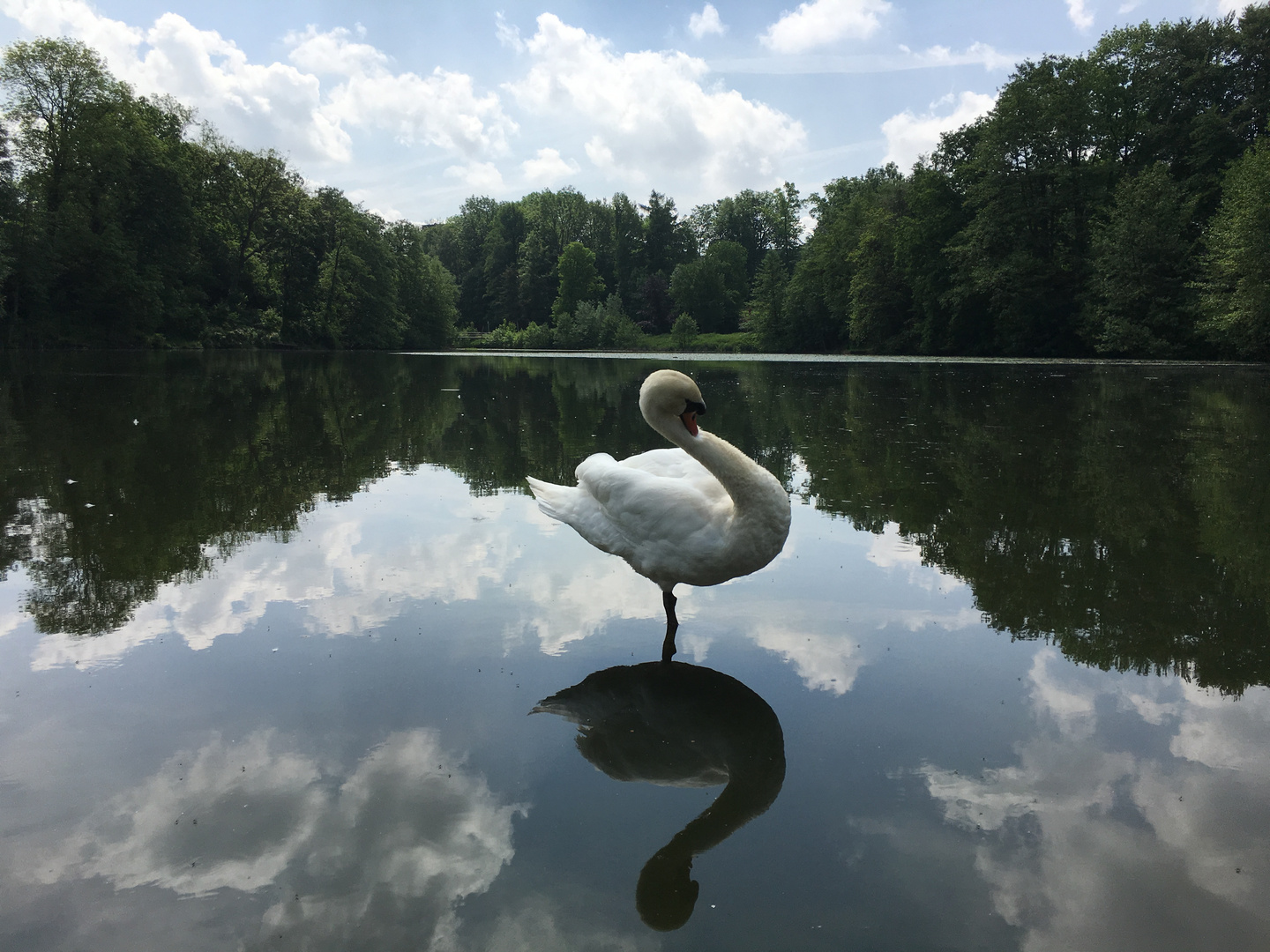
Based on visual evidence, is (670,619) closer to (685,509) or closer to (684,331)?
(685,509)

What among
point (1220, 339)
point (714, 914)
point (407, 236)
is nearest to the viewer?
point (714, 914)

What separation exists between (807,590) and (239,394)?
54.0 feet

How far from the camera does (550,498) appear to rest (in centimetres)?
550

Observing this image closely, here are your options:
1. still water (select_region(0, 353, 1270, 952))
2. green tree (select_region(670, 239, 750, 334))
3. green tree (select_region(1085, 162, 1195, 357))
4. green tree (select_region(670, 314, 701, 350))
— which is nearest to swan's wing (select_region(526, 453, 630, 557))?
still water (select_region(0, 353, 1270, 952))

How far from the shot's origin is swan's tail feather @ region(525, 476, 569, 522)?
5.34 m

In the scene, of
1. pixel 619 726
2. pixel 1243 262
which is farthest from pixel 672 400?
pixel 1243 262

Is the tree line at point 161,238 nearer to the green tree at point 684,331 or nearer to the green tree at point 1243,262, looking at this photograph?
the green tree at point 684,331

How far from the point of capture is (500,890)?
2.52 meters

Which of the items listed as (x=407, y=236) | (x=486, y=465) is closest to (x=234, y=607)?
(x=486, y=465)

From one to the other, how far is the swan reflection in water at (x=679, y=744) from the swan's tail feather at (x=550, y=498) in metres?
1.48

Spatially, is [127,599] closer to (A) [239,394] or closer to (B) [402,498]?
(B) [402,498]

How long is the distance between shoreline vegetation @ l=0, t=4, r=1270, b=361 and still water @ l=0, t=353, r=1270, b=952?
31834 mm

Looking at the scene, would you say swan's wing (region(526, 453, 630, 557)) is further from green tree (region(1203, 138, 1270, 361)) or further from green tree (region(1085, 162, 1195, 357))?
green tree (region(1085, 162, 1195, 357))

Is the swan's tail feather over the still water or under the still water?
over
